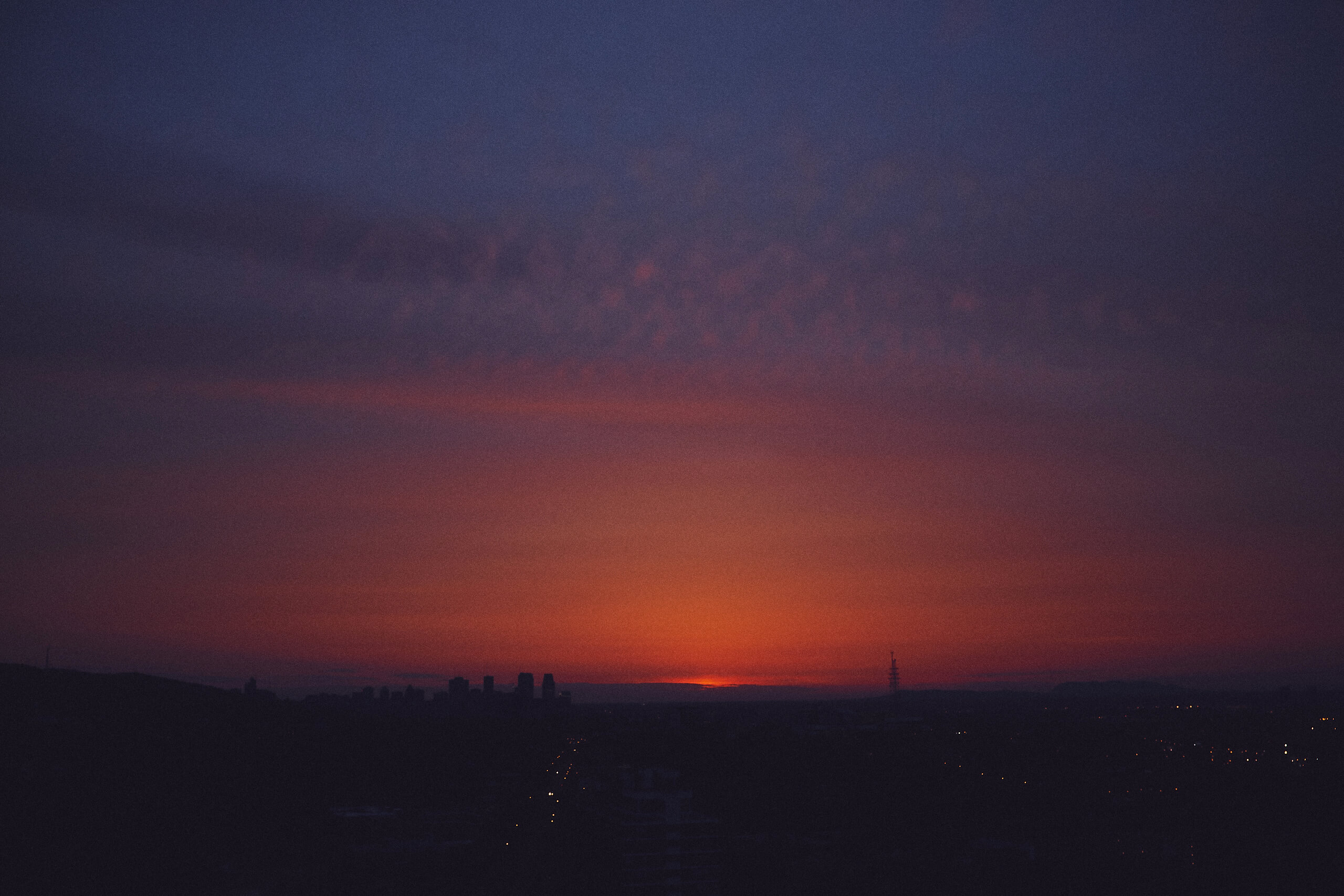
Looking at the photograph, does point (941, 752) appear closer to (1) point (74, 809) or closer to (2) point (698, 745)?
(2) point (698, 745)

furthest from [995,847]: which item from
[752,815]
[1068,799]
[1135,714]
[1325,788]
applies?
[1135,714]

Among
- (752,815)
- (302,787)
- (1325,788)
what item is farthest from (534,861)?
(1325,788)

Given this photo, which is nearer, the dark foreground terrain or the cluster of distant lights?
the dark foreground terrain

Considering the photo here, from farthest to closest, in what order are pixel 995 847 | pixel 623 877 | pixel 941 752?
pixel 941 752
pixel 995 847
pixel 623 877

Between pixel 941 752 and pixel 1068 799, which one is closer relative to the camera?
pixel 1068 799

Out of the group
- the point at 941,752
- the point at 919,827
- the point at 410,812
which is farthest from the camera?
the point at 941,752

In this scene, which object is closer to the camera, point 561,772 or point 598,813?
point 598,813

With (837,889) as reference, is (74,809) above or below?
above

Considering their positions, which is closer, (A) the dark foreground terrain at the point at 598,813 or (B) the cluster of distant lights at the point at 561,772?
(A) the dark foreground terrain at the point at 598,813
